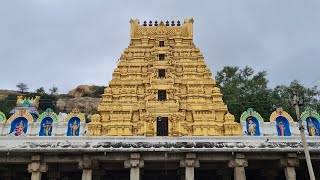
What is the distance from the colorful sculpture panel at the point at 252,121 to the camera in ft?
78.6

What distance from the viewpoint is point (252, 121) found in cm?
2433

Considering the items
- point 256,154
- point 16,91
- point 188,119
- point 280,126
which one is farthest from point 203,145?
point 16,91

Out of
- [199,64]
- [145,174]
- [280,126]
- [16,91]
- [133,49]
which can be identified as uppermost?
[16,91]

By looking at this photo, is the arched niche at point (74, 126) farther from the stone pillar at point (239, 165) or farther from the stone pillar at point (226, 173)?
the stone pillar at point (239, 165)

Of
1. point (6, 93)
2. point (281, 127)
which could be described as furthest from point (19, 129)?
point (6, 93)

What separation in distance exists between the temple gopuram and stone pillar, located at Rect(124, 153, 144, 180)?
0.05m

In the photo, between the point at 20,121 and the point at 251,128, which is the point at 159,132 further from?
the point at 20,121

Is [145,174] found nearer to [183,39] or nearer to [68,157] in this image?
[68,157]

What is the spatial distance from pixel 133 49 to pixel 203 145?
15.0 meters

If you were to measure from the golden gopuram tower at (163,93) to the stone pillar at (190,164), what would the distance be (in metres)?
7.65

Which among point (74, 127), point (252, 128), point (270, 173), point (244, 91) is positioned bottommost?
point (270, 173)

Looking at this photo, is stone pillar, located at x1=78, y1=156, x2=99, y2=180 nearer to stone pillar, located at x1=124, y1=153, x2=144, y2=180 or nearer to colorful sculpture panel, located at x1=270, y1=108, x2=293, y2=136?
stone pillar, located at x1=124, y1=153, x2=144, y2=180

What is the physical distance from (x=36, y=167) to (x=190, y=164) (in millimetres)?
7225

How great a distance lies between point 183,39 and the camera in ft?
98.0
